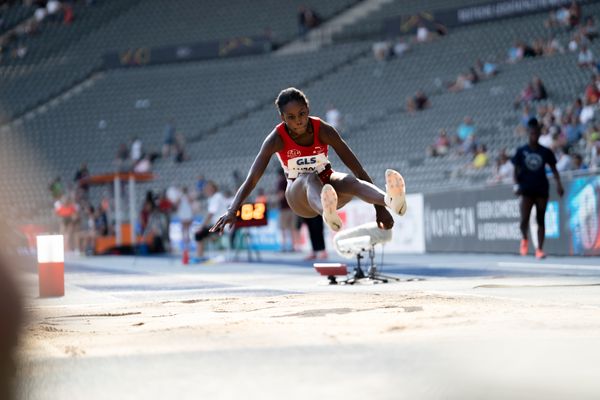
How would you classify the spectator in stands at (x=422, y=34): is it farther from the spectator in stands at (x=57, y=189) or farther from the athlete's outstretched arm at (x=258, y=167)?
the athlete's outstretched arm at (x=258, y=167)

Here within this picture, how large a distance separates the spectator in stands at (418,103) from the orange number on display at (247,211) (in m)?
16.7

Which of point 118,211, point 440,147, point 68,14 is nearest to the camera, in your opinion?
point 440,147

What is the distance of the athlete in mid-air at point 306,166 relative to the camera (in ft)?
33.2

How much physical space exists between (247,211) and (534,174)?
4.97 m

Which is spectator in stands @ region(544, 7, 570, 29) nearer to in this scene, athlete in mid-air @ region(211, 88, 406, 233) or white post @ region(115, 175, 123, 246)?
white post @ region(115, 175, 123, 246)

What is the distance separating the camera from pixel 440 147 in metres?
30.3

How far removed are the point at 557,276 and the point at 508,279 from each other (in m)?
0.91

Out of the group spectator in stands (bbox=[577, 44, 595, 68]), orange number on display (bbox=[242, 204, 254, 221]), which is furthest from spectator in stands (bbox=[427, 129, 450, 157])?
orange number on display (bbox=[242, 204, 254, 221])

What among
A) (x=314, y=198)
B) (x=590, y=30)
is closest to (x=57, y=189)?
(x=590, y=30)

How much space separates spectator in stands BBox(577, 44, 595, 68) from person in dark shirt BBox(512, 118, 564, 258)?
41.8 ft

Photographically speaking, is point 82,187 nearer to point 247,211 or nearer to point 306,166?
point 247,211

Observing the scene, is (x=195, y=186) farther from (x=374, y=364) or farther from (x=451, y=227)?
(x=374, y=364)

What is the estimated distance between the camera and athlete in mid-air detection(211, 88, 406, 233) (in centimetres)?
1012

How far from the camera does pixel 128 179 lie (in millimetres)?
32250
